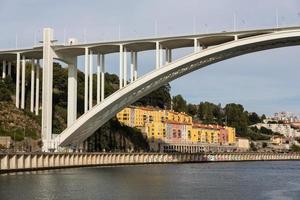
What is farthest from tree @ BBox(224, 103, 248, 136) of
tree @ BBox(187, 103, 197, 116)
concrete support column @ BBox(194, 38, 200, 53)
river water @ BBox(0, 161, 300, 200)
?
river water @ BBox(0, 161, 300, 200)

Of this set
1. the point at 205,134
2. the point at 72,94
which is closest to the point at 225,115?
the point at 205,134

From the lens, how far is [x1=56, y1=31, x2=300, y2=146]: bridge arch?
4472cm

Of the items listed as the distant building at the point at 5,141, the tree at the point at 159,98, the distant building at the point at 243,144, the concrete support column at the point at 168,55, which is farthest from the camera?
the distant building at the point at 243,144

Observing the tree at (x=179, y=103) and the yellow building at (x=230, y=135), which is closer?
the tree at (x=179, y=103)

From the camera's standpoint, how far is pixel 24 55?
56.8m

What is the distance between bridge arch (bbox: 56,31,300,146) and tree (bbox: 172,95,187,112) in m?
90.0

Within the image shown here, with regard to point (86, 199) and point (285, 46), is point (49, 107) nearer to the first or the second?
point (285, 46)

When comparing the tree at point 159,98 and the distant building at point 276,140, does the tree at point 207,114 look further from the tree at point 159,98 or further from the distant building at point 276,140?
the tree at point 159,98

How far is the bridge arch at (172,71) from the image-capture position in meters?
44.7

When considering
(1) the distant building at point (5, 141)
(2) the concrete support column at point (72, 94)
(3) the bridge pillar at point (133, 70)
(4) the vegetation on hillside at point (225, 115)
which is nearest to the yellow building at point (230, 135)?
(4) the vegetation on hillside at point (225, 115)

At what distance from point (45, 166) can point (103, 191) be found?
19.7 metres

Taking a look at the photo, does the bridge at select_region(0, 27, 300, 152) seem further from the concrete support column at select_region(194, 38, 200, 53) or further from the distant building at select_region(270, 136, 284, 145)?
the distant building at select_region(270, 136, 284, 145)

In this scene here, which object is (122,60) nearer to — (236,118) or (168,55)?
(168,55)

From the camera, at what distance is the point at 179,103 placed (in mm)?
146875
